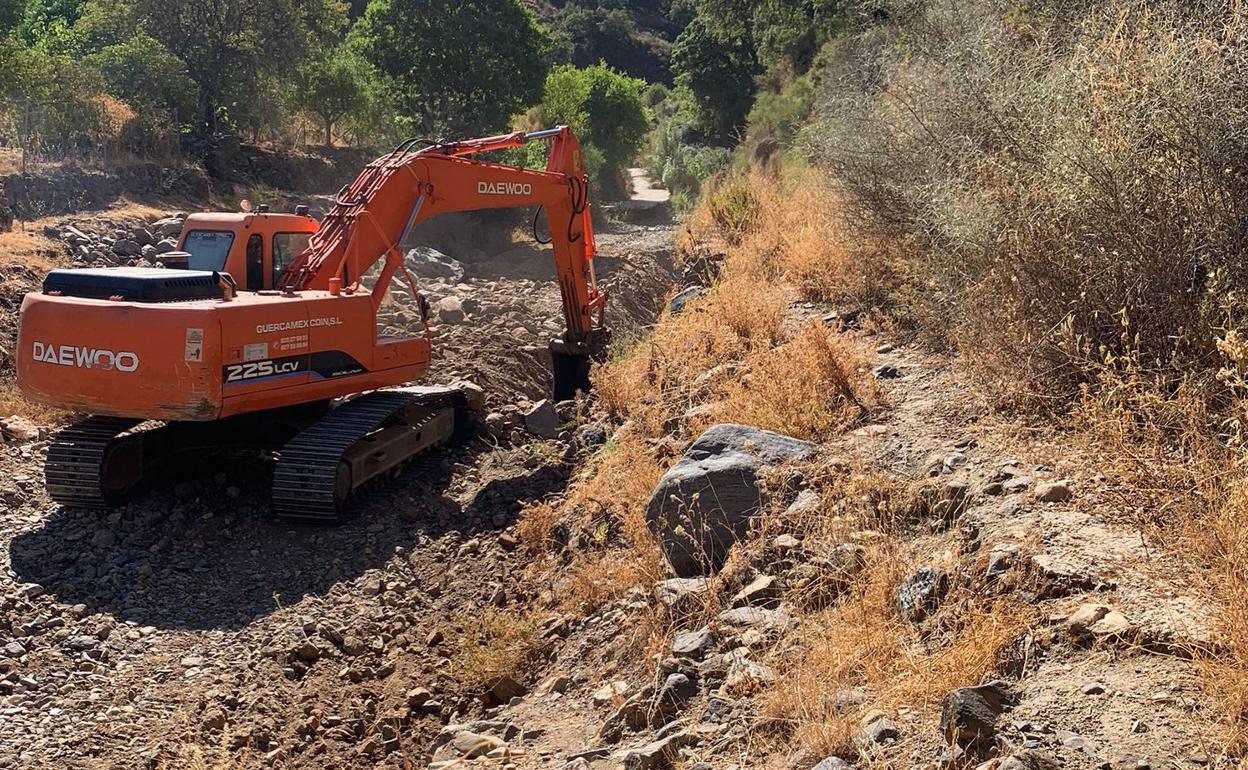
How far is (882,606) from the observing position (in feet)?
16.4

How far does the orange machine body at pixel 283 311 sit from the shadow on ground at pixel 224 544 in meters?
0.96

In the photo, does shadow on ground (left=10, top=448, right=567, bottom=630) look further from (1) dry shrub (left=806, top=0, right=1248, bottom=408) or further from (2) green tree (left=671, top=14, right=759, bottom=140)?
(2) green tree (left=671, top=14, right=759, bottom=140)

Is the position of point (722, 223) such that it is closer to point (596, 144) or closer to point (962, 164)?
point (962, 164)

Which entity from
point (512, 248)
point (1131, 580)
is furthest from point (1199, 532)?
point (512, 248)

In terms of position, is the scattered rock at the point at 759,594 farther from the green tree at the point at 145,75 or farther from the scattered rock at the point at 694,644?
the green tree at the point at 145,75

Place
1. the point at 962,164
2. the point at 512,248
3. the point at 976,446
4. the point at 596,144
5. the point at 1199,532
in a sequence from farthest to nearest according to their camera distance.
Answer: the point at 596,144
the point at 512,248
the point at 962,164
the point at 976,446
the point at 1199,532

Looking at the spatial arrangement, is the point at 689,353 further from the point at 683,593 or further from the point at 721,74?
the point at 721,74

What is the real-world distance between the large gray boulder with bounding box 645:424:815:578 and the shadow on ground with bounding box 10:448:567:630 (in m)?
2.87

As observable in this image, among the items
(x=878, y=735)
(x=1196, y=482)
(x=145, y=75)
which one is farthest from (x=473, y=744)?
(x=145, y=75)

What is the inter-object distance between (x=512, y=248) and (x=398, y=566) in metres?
19.3

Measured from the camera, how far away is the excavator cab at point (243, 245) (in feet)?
32.8

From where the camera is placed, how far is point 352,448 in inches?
371

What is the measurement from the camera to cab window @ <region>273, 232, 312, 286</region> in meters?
10.2

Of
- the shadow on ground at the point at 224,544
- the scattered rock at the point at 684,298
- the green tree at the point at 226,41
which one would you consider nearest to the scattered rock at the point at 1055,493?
the shadow on ground at the point at 224,544
